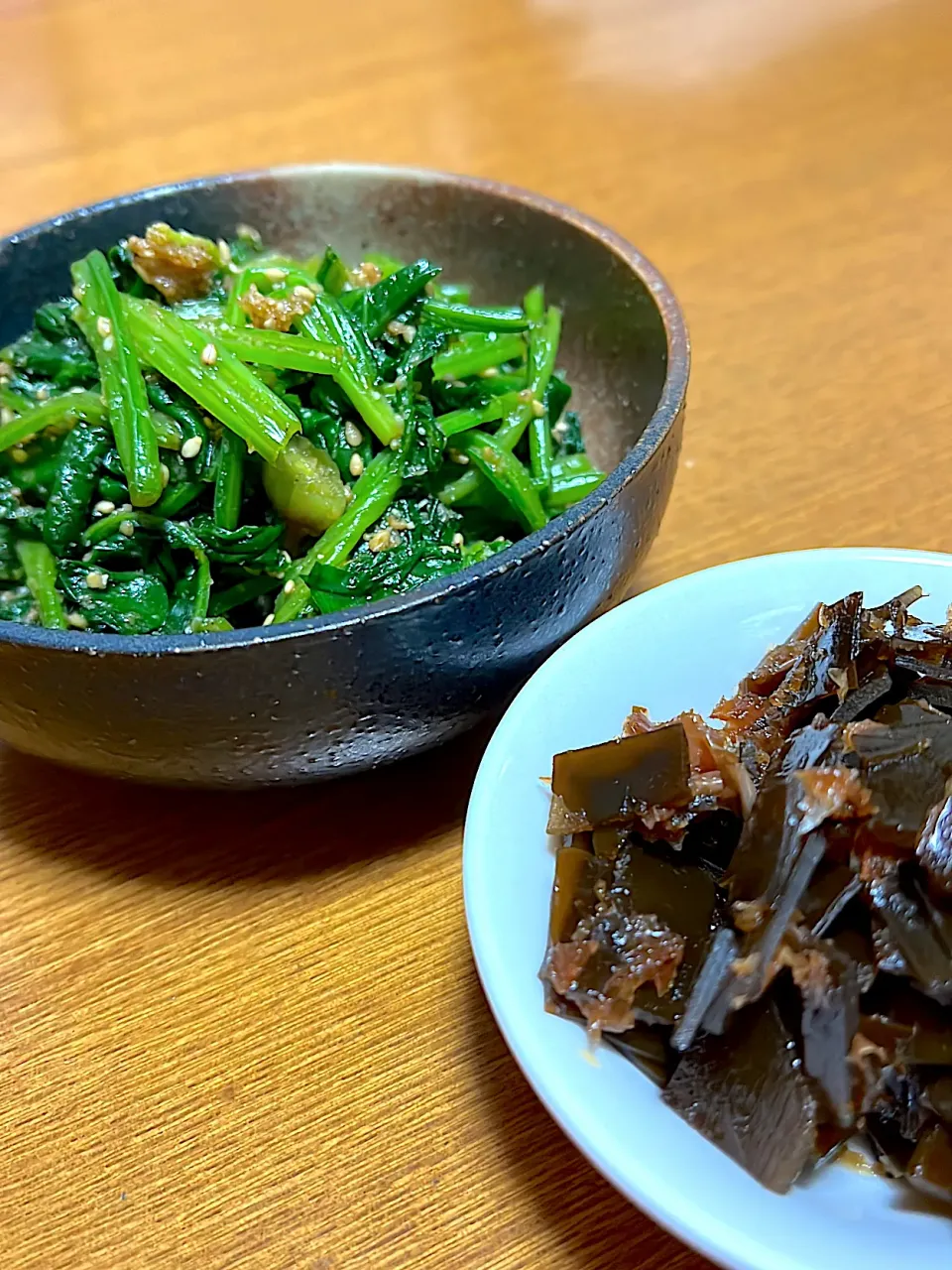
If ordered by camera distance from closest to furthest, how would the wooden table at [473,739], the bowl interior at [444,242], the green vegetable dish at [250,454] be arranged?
the wooden table at [473,739], the green vegetable dish at [250,454], the bowl interior at [444,242]

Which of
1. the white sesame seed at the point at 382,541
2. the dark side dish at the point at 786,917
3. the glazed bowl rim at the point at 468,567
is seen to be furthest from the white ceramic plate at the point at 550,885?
the white sesame seed at the point at 382,541

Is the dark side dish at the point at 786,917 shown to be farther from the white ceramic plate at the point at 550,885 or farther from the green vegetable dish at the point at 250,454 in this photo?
the green vegetable dish at the point at 250,454

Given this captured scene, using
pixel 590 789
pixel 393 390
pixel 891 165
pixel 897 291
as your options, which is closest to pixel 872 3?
pixel 891 165

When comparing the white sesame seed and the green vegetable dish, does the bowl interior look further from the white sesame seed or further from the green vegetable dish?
the white sesame seed

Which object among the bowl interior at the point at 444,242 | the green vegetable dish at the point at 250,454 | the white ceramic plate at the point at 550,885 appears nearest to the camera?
the white ceramic plate at the point at 550,885

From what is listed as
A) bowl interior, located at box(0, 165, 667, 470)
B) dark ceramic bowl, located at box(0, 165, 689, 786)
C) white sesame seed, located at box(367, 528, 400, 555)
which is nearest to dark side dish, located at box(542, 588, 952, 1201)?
dark ceramic bowl, located at box(0, 165, 689, 786)

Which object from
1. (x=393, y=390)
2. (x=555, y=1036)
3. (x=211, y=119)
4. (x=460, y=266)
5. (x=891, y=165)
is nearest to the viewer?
(x=555, y=1036)

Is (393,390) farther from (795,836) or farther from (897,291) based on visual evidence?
(897,291)

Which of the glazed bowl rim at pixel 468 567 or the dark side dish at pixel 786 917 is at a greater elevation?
the glazed bowl rim at pixel 468 567
